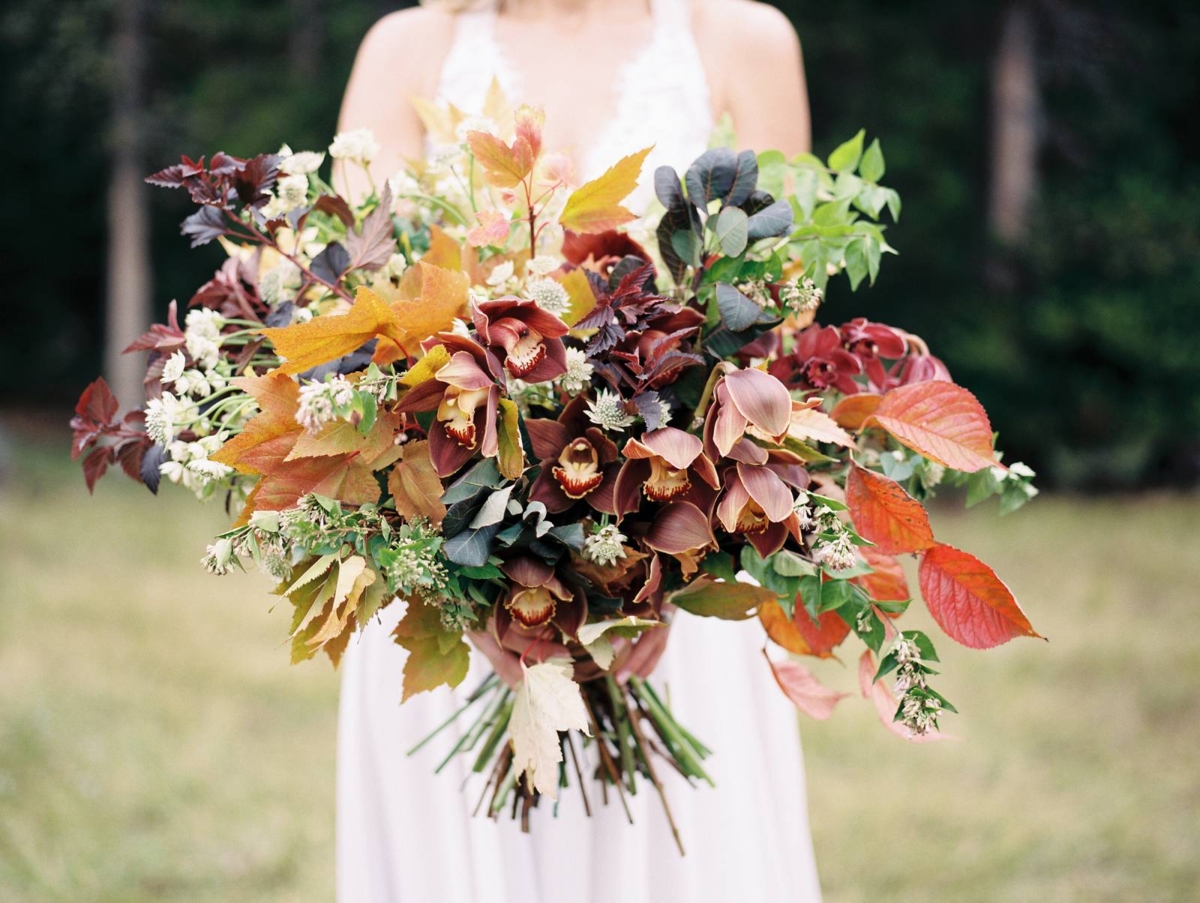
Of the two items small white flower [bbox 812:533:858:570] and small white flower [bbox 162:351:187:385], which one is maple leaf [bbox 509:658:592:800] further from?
small white flower [bbox 162:351:187:385]

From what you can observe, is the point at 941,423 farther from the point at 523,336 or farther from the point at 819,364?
the point at 523,336

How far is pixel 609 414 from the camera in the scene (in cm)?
105

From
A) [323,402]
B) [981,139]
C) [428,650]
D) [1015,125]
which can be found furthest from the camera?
[981,139]

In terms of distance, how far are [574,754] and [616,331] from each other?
65 centimetres

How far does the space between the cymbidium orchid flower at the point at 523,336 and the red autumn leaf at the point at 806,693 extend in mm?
Answer: 511

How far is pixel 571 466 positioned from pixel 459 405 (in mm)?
133

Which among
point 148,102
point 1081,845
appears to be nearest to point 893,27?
point 148,102

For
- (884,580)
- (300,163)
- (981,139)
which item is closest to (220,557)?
(300,163)

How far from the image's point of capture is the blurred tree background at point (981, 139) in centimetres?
818

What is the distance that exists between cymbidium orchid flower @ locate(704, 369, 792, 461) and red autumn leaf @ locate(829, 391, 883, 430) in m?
0.16

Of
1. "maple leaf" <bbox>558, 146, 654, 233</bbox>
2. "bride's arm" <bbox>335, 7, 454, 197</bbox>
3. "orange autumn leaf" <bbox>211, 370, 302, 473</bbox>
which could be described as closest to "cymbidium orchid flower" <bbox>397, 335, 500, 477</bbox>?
"orange autumn leaf" <bbox>211, 370, 302, 473</bbox>

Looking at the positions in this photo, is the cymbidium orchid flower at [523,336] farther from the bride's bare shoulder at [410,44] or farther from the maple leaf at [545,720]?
the bride's bare shoulder at [410,44]

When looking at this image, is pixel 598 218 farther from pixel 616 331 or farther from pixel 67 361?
pixel 67 361

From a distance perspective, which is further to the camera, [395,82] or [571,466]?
[395,82]
